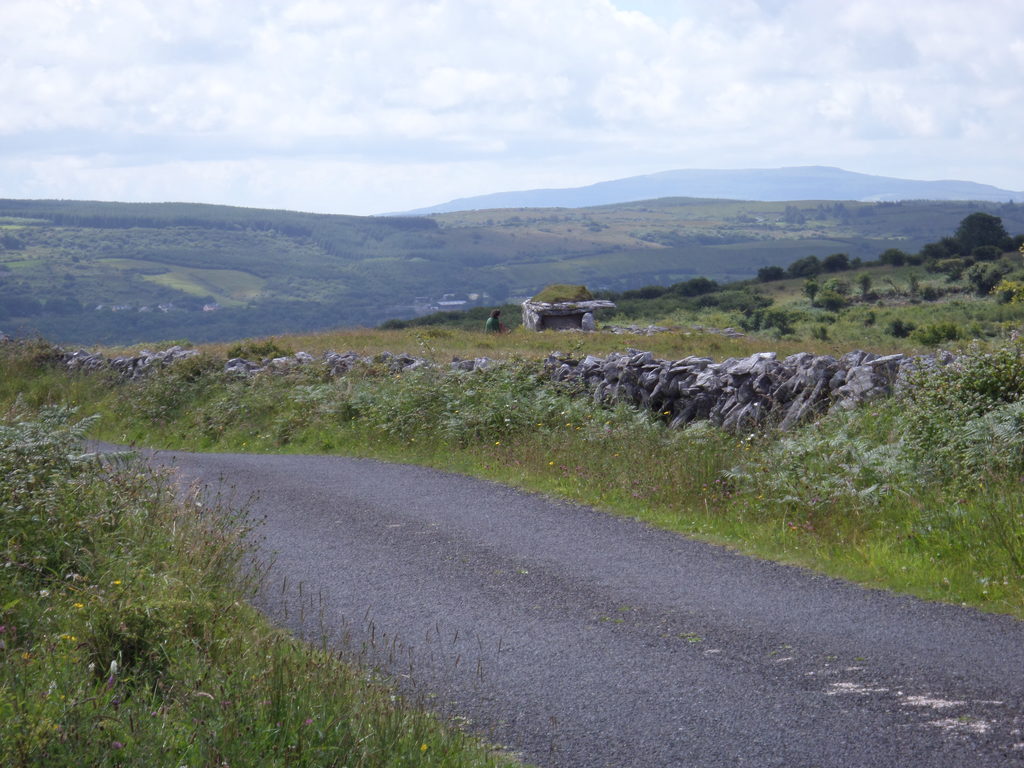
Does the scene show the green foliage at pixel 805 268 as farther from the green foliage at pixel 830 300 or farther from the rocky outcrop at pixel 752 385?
the rocky outcrop at pixel 752 385

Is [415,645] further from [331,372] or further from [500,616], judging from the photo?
[331,372]

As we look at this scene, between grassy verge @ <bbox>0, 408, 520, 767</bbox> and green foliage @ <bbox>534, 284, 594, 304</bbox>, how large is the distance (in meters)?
30.6

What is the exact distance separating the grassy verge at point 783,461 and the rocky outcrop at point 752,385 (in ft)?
1.59

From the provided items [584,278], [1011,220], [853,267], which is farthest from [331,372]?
[1011,220]

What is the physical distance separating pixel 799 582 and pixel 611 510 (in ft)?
9.53

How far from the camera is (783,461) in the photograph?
9617 millimetres

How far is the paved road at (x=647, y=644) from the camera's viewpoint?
4633mm

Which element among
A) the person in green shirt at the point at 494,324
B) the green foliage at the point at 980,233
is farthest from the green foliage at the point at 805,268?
the person in green shirt at the point at 494,324

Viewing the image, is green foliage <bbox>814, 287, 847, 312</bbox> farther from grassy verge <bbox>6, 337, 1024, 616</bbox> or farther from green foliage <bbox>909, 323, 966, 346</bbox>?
grassy verge <bbox>6, 337, 1024, 616</bbox>

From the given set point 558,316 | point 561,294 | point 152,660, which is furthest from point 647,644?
point 561,294

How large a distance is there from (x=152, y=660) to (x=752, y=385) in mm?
9338

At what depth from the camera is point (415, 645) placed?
609cm

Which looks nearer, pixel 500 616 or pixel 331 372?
pixel 500 616

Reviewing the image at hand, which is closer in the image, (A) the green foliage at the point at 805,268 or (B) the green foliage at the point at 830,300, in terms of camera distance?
(B) the green foliage at the point at 830,300
